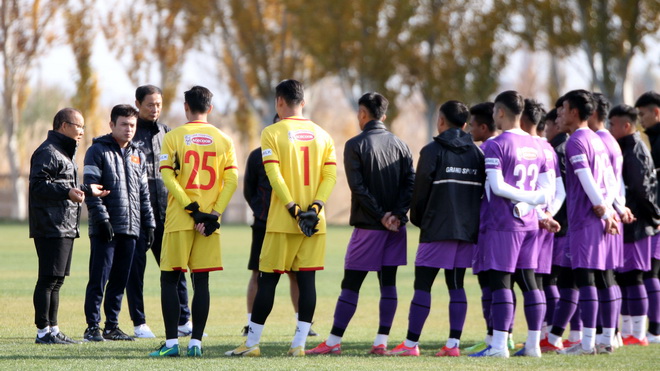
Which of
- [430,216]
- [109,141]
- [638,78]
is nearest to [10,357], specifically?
[109,141]

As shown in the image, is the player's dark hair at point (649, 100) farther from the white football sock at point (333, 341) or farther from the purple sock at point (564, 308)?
the white football sock at point (333, 341)

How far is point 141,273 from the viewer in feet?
33.5

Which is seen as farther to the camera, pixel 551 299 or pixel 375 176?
pixel 551 299

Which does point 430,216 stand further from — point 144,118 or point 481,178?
point 144,118

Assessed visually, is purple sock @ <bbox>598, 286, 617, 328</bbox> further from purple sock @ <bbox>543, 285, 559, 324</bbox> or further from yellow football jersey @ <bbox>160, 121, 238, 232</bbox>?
yellow football jersey @ <bbox>160, 121, 238, 232</bbox>

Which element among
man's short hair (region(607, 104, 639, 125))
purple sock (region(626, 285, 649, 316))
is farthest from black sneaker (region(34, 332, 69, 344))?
man's short hair (region(607, 104, 639, 125))

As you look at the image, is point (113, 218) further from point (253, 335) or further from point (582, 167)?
point (582, 167)

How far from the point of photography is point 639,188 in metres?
10.2

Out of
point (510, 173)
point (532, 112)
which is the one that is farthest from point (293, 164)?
point (532, 112)

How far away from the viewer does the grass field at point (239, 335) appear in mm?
A: 7996

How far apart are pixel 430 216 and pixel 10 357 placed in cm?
374

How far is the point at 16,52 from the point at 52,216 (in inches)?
1322

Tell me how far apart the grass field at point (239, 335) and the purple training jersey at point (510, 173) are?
1.21 metres

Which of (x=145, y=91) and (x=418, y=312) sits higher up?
(x=145, y=91)
